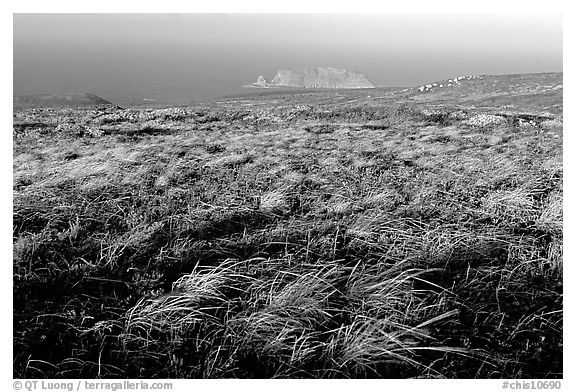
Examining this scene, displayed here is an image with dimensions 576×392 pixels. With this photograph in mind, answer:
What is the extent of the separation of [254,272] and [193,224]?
5.22 ft

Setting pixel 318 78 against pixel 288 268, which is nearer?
pixel 288 268

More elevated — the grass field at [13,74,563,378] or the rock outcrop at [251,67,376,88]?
the rock outcrop at [251,67,376,88]

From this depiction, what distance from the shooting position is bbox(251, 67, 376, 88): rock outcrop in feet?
481

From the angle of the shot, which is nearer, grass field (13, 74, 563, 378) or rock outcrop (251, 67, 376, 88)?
grass field (13, 74, 563, 378)

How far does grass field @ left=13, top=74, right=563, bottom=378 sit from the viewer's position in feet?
11.6

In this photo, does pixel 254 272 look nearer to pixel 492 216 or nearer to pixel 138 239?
pixel 138 239

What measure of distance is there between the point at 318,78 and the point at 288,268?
499 ft

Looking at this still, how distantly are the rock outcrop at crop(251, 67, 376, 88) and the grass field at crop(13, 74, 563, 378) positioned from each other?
13648cm

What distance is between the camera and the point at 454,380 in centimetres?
351

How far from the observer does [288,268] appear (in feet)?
15.1

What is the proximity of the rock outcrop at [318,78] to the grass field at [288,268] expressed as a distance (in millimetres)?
136480

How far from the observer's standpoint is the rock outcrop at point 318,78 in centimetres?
14675
